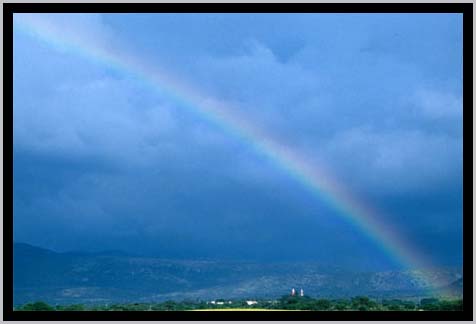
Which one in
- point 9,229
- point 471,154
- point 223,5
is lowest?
point 9,229

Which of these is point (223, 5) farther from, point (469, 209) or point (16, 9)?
point (469, 209)

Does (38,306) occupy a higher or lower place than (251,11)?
lower

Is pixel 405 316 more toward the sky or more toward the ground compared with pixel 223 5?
more toward the ground

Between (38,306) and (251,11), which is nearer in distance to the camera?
(251,11)

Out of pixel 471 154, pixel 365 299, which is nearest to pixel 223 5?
pixel 471 154

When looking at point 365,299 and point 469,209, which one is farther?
point 365,299

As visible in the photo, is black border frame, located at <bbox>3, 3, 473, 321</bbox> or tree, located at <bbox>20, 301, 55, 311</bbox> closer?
black border frame, located at <bbox>3, 3, 473, 321</bbox>

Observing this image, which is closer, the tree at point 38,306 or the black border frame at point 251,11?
the black border frame at point 251,11
